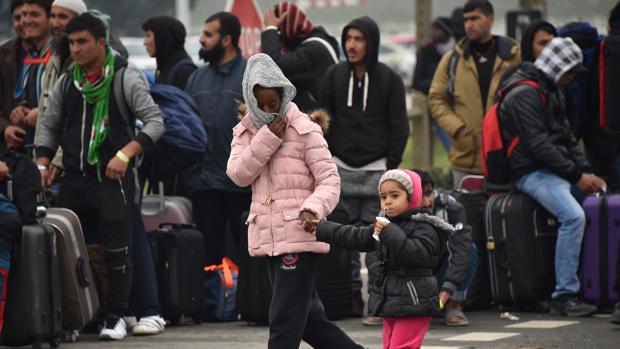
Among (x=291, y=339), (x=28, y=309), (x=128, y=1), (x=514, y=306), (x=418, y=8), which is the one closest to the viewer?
(x=291, y=339)

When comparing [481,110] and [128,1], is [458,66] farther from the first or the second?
[128,1]

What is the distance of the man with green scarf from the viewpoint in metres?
10.5

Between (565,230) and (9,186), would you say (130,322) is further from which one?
(565,230)

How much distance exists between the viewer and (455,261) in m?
11.3

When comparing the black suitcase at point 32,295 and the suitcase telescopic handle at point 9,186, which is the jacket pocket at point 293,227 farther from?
the suitcase telescopic handle at point 9,186

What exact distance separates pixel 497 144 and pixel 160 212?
2471 mm

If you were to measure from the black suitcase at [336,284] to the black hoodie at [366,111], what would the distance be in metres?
0.71

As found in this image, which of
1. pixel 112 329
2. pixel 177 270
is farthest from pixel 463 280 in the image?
pixel 112 329

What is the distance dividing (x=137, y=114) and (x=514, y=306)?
330cm

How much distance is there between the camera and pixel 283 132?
8.37 metres

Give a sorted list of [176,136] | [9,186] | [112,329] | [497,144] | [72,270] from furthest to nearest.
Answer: [497,144] < [176,136] < [112,329] < [72,270] < [9,186]

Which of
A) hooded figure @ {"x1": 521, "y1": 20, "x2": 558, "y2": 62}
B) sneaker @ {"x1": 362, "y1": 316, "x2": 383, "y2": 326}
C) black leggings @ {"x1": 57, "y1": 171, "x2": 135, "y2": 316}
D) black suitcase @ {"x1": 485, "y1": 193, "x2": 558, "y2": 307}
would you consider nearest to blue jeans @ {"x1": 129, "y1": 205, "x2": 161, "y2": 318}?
black leggings @ {"x1": 57, "y1": 171, "x2": 135, "y2": 316}

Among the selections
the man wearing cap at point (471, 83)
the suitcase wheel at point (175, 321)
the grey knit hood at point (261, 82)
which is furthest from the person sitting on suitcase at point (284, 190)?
the man wearing cap at point (471, 83)

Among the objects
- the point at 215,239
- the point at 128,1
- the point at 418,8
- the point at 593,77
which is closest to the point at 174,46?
the point at 215,239
